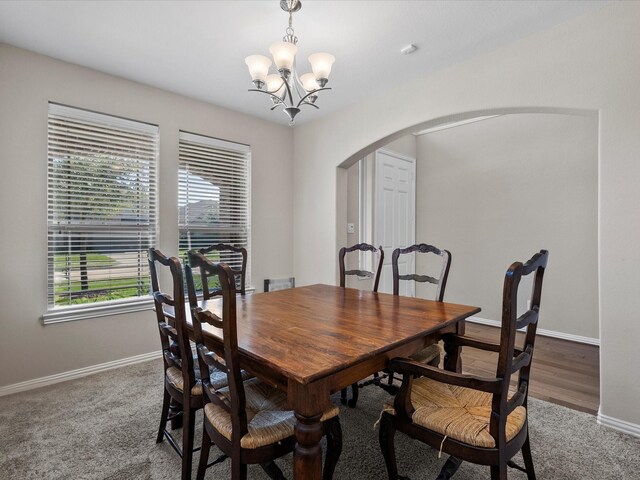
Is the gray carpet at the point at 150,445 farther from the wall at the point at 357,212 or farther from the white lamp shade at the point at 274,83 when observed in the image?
the white lamp shade at the point at 274,83

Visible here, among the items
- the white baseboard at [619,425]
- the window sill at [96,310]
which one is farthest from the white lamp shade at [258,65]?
the white baseboard at [619,425]

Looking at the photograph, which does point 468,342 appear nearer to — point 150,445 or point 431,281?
point 431,281

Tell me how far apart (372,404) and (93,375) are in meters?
2.34

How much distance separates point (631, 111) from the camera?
6.55 ft

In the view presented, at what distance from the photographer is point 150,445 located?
1885 mm

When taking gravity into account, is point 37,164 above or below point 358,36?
below

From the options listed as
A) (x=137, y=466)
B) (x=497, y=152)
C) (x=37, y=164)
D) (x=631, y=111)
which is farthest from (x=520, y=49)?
(x=37, y=164)

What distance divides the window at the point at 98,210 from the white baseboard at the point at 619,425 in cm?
369

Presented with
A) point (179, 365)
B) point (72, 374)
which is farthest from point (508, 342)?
point (72, 374)

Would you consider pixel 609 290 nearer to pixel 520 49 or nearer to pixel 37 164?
pixel 520 49

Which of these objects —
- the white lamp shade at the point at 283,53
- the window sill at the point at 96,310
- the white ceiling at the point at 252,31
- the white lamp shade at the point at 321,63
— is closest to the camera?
the white lamp shade at the point at 283,53

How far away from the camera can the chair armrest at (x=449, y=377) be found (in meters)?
1.13

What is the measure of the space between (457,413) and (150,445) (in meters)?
1.69

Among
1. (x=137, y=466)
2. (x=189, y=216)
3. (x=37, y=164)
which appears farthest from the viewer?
(x=189, y=216)
